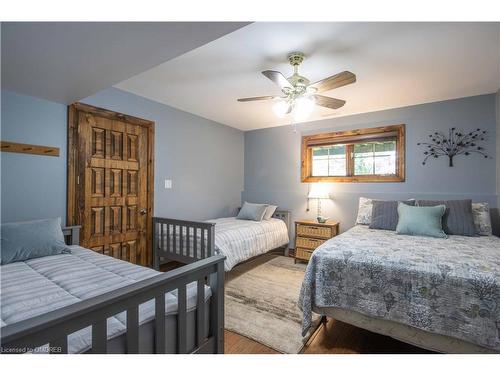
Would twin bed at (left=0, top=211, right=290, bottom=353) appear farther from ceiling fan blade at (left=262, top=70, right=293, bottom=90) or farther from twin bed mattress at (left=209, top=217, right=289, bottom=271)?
ceiling fan blade at (left=262, top=70, right=293, bottom=90)

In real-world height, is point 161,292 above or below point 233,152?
below

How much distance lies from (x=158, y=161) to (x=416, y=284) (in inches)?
121

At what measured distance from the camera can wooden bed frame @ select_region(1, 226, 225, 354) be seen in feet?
2.08

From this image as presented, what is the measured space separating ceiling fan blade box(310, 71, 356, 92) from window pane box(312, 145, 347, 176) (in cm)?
202

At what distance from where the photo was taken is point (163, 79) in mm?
2588

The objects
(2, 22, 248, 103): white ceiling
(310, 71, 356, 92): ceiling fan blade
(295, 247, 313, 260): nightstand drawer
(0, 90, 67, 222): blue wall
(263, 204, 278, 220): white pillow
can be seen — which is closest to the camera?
(2, 22, 248, 103): white ceiling

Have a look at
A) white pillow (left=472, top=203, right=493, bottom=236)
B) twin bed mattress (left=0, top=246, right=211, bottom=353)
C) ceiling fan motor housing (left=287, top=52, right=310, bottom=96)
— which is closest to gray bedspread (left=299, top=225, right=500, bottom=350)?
white pillow (left=472, top=203, right=493, bottom=236)

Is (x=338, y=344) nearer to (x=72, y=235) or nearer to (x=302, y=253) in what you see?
(x=302, y=253)

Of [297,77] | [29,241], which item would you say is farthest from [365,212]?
[29,241]

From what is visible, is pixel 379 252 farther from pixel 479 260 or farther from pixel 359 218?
pixel 359 218

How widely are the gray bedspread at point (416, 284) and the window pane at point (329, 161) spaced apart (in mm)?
1986

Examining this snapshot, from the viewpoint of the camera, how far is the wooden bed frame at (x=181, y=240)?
267cm

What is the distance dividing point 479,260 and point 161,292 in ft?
6.73
